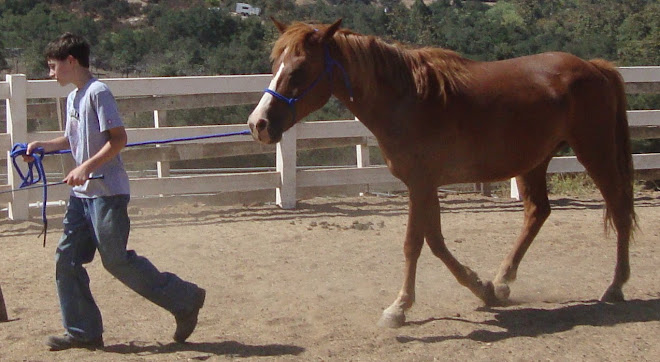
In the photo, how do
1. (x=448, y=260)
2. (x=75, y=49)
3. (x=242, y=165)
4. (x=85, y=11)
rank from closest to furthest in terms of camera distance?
1. (x=75, y=49)
2. (x=448, y=260)
3. (x=242, y=165)
4. (x=85, y=11)

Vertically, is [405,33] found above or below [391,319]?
above

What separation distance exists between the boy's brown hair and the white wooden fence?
4050 millimetres

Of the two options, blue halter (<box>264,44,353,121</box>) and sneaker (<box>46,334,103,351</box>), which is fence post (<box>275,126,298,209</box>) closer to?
blue halter (<box>264,44,353,121</box>)

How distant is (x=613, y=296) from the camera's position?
5.31 metres

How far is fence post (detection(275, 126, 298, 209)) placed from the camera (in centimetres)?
882

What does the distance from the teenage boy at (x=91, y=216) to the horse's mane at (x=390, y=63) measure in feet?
3.42

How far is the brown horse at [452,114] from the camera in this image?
457 cm

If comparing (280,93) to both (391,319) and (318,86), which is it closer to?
(318,86)

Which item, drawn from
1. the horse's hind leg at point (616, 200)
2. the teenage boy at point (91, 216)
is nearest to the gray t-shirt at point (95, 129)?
the teenage boy at point (91, 216)

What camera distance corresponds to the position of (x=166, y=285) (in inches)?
169

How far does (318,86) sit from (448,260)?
133cm

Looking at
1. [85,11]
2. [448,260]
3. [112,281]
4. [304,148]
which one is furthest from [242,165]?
[85,11]

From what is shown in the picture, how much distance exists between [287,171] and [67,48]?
4.89m

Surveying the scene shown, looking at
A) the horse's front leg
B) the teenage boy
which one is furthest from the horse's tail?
the teenage boy
